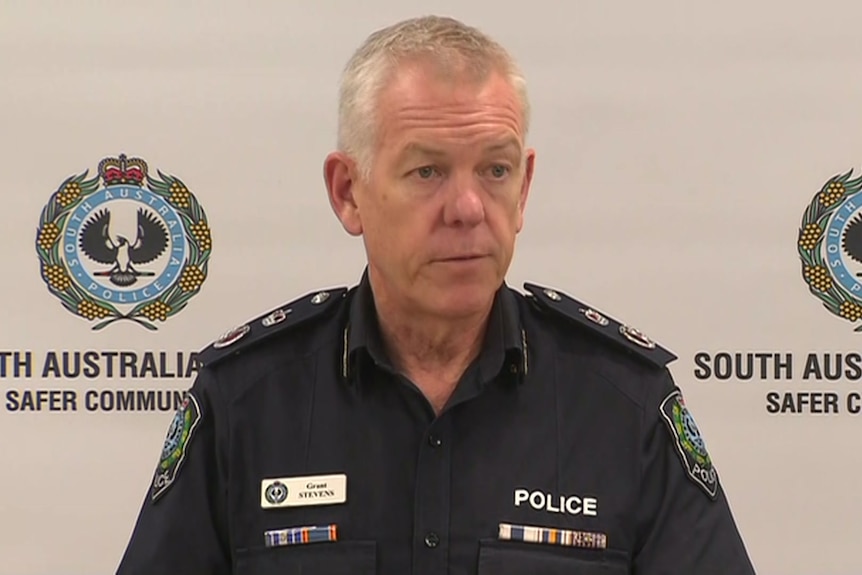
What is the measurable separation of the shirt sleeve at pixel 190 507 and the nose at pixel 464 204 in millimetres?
357

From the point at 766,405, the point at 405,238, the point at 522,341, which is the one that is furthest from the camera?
the point at 766,405

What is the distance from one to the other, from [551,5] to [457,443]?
2.83ft

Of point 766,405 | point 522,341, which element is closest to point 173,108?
point 522,341

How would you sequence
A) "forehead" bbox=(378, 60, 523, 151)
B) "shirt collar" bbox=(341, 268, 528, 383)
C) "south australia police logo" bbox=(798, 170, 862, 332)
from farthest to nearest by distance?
"south australia police logo" bbox=(798, 170, 862, 332) → "shirt collar" bbox=(341, 268, 528, 383) → "forehead" bbox=(378, 60, 523, 151)

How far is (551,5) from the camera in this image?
5.26 feet

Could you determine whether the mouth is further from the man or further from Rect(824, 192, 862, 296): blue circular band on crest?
Rect(824, 192, 862, 296): blue circular band on crest

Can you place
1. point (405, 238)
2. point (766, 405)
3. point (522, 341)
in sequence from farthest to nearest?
point (766, 405)
point (522, 341)
point (405, 238)

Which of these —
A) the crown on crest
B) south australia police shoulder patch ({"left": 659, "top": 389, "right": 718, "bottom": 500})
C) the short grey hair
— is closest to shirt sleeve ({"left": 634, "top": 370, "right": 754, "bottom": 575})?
south australia police shoulder patch ({"left": 659, "top": 389, "right": 718, "bottom": 500})

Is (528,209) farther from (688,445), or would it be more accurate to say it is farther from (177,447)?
(177,447)

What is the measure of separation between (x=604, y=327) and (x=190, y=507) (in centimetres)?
54

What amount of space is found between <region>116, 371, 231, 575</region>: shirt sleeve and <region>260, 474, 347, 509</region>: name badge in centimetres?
5

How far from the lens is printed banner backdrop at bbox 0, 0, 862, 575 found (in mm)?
1594

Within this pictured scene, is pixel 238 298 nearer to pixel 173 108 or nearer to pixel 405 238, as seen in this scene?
pixel 173 108

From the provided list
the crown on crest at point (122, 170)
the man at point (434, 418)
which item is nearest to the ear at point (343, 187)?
the man at point (434, 418)
